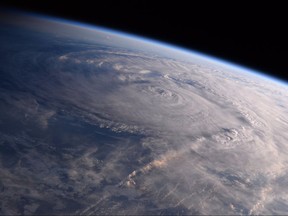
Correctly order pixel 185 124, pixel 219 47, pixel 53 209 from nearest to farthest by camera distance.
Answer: pixel 219 47 → pixel 53 209 → pixel 185 124

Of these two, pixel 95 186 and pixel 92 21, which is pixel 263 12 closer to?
pixel 95 186

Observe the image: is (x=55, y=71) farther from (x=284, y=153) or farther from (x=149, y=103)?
(x=284, y=153)

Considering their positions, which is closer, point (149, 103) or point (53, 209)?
point (53, 209)

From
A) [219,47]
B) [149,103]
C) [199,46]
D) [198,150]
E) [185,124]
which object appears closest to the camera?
[219,47]

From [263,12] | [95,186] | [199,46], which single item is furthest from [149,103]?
[263,12]

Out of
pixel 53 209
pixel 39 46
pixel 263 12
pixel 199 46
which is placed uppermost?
pixel 263 12

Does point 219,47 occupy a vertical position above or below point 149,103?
above
